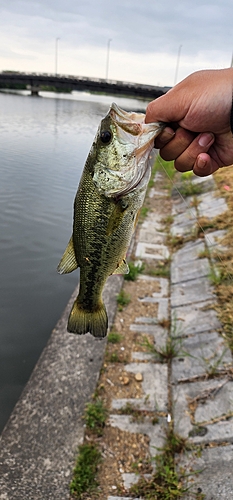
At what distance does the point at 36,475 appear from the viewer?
3400mm

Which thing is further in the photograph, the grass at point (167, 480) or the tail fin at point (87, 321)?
the grass at point (167, 480)

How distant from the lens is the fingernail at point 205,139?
2.60 metres

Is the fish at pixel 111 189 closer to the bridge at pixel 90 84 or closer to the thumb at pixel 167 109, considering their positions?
the thumb at pixel 167 109

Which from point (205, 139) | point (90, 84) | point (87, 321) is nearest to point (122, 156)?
point (205, 139)

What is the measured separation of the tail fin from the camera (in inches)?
107

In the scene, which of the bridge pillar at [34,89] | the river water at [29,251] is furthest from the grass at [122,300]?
the bridge pillar at [34,89]

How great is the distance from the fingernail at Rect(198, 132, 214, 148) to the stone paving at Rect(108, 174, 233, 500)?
0.46 metres

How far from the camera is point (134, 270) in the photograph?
702cm

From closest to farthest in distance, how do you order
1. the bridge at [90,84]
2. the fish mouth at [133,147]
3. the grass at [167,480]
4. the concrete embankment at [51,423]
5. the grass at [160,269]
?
the fish mouth at [133,147], the grass at [167,480], the concrete embankment at [51,423], the grass at [160,269], the bridge at [90,84]

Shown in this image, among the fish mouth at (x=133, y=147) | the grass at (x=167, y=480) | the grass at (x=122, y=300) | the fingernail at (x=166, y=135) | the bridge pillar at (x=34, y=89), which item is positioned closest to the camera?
the fish mouth at (x=133, y=147)

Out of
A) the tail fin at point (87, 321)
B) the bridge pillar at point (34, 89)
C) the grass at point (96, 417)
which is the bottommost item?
the bridge pillar at point (34, 89)

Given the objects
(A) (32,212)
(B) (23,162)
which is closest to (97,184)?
(A) (32,212)

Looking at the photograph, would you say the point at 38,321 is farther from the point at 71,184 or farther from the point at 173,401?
the point at 71,184

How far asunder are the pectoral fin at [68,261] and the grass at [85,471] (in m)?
2.03
